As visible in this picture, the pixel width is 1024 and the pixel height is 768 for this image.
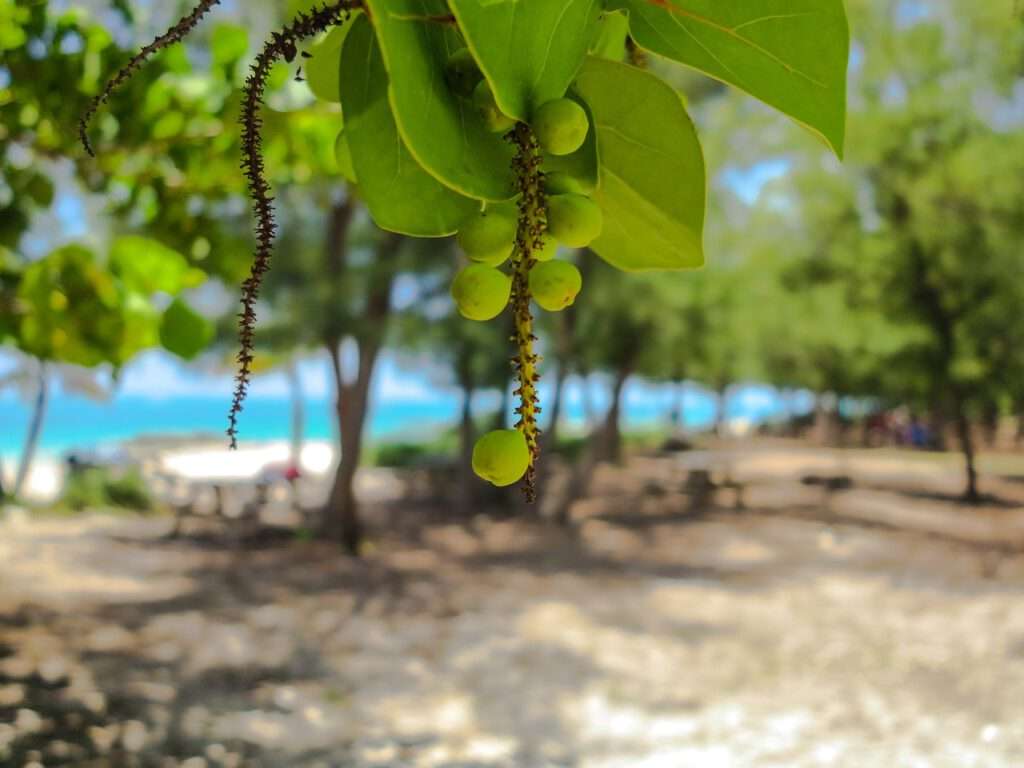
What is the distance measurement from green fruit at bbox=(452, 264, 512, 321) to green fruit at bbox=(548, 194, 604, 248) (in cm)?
3

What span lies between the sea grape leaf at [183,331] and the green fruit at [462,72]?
1.58ft

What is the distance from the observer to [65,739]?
302 cm

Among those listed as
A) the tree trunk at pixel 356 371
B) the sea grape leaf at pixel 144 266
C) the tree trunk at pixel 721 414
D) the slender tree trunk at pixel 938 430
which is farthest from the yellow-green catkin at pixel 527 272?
the tree trunk at pixel 721 414

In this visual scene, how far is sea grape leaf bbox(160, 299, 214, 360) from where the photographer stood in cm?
70

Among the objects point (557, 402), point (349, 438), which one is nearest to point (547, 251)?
point (349, 438)

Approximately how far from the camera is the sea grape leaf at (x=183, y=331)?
70cm

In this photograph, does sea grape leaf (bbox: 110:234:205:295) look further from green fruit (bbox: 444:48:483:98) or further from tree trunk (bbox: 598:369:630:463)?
tree trunk (bbox: 598:369:630:463)

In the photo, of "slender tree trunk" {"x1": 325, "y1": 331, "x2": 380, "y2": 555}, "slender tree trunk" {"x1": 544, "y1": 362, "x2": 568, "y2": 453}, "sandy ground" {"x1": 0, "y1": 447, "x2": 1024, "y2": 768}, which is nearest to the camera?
"sandy ground" {"x1": 0, "y1": 447, "x2": 1024, "y2": 768}

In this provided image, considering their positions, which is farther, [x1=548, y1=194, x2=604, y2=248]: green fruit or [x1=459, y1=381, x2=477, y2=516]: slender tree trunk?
[x1=459, y1=381, x2=477, y2=516]: slender tree trunk

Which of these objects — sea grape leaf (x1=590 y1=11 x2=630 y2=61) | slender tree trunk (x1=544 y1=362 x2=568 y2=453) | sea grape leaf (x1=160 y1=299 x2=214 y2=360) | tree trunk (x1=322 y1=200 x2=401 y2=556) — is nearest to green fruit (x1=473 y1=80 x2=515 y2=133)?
sea grape leaf (x1=590 y1=11 x2=630 y2=61)

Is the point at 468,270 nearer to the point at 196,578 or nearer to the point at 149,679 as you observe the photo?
the point at 149,679

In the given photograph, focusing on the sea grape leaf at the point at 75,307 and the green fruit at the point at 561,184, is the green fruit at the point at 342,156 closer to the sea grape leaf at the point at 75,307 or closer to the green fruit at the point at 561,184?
the green fruit at the point at 561,184

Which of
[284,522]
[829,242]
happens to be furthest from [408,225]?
[829,242]

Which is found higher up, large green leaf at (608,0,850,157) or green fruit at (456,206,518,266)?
large green leaf at (608,0,850,157)
